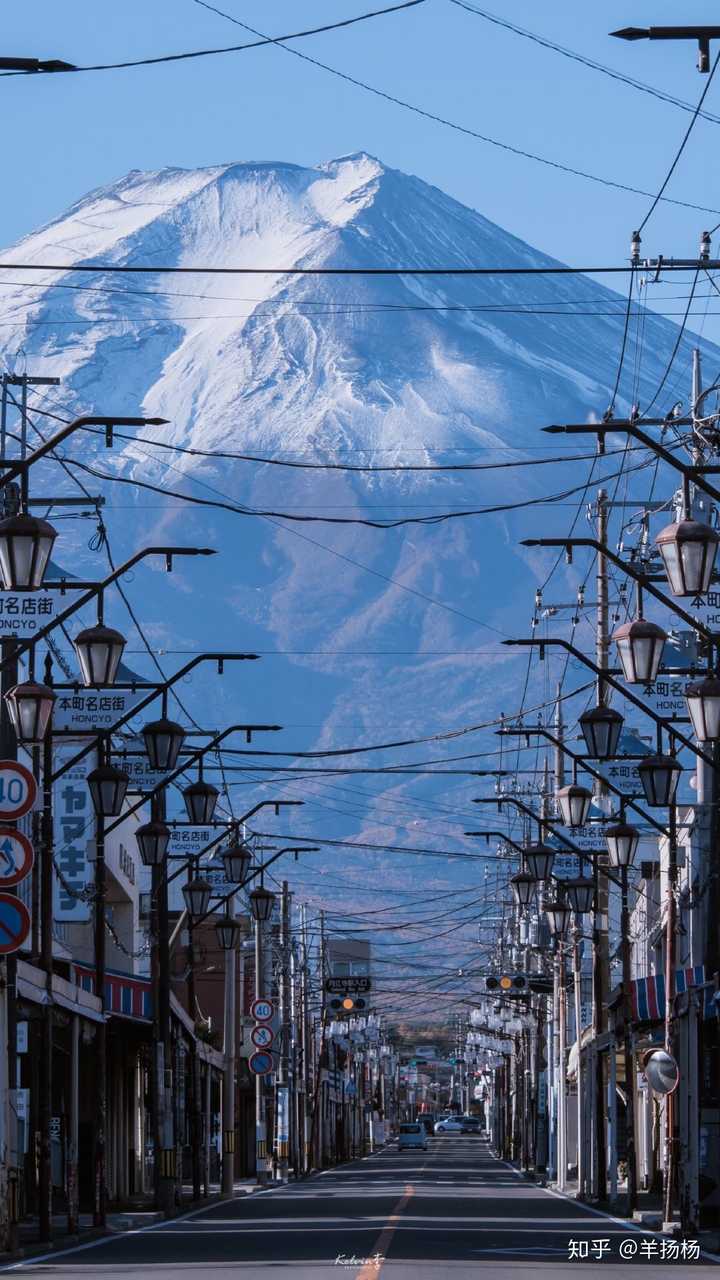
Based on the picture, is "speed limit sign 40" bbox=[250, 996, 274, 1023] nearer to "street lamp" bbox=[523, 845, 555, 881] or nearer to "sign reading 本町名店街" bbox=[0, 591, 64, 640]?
"street lamp" bbox=[523, 845, 555, 881]

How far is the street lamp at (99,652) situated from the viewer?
2841 centimetres

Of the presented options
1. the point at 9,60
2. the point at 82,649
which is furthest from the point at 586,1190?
the point at 9,60

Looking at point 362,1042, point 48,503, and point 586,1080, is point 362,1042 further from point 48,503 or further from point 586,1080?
point 48,503

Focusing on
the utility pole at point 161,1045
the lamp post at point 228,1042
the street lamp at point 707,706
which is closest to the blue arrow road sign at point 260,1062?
the lamp post at point 228,1042

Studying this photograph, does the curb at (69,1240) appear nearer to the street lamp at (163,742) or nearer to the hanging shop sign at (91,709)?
the street lamp at (163,742)

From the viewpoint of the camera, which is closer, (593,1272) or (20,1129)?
(593,1272)

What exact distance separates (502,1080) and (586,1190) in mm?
82266

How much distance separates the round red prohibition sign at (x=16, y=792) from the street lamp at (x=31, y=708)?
2060mm

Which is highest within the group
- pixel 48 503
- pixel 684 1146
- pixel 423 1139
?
pixel 48 503

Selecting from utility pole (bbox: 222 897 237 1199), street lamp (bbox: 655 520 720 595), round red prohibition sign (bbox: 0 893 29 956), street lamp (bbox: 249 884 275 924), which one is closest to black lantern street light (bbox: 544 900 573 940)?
street lamp (bbox: 249 884 275 924)

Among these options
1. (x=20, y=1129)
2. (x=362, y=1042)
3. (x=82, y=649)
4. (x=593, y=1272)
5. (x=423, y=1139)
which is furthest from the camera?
(x=362, y=1042)

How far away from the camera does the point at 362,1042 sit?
481 ft

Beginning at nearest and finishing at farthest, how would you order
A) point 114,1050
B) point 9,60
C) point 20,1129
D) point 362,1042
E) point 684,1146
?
point 9,60 < point 684,1146 < point 20,1129 < point 114,1050 < point 362,1042

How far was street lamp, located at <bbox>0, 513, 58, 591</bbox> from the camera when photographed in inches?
947
